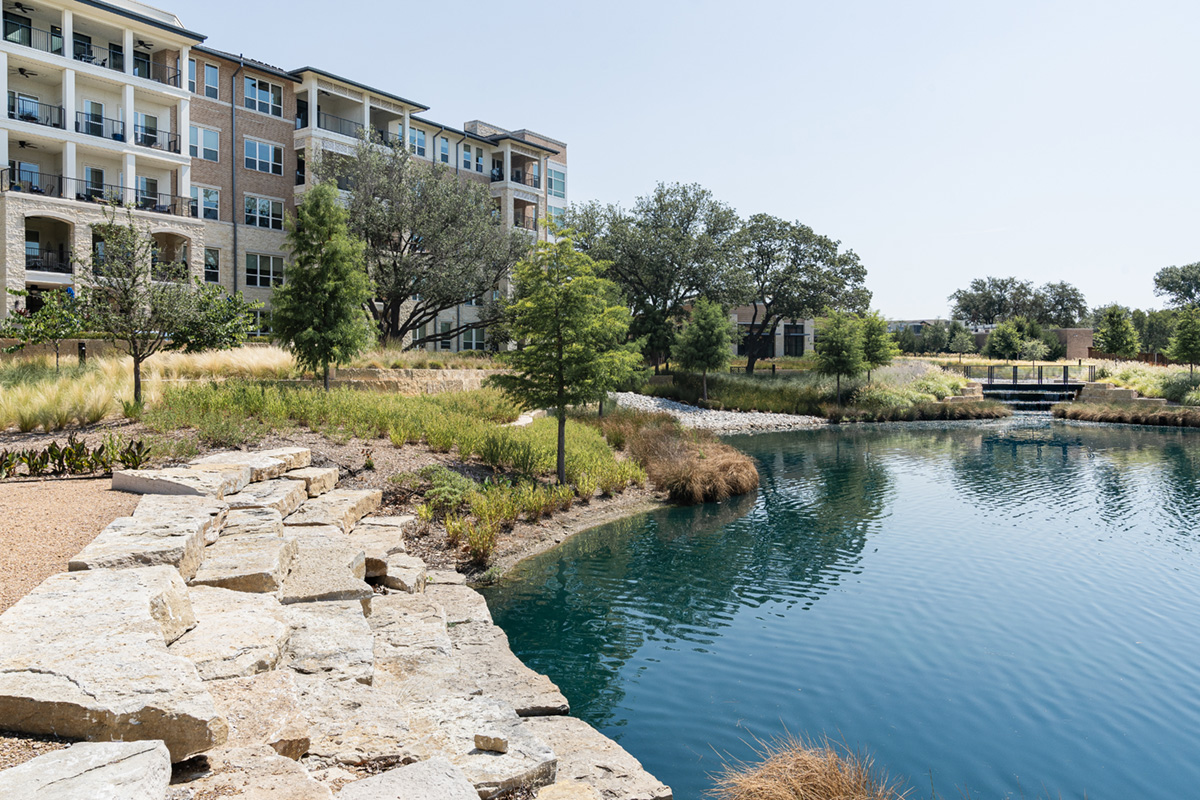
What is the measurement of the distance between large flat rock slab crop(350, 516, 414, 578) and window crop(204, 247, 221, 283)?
29.4 meters

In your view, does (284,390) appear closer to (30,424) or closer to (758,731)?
(30,424)

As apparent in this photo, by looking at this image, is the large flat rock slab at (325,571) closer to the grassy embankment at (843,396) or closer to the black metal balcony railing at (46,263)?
the black metal balcony railing at (46,263)

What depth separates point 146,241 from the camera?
15.9m

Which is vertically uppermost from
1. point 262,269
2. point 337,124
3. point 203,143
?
point 337,124

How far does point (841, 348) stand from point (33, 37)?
40253 mm

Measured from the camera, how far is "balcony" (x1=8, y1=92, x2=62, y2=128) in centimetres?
3080

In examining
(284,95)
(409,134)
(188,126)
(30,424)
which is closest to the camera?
(30,424)

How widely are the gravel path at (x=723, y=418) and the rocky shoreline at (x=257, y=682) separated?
2667cm

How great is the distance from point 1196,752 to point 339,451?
43.0ft

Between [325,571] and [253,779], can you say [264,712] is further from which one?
[325,571]

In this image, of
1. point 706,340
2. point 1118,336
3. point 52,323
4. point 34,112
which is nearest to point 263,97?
point 34,112

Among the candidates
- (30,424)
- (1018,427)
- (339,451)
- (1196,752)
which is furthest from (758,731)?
(1018,427)

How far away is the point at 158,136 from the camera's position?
1374 inches

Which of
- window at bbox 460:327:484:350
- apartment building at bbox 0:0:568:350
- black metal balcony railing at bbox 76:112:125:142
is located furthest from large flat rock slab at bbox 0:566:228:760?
window at bbox 460:327:484:350
